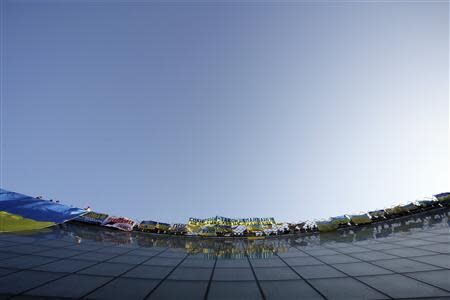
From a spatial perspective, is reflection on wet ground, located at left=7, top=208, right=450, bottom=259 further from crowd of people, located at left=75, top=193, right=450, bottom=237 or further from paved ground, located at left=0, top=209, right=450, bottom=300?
crowd of people, located at left=75, top=193, right=450, bottom=237

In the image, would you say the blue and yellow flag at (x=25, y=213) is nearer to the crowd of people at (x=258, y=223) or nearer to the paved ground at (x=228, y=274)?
the paved ground at (x=228, y=274)

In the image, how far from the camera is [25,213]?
28.1 feet

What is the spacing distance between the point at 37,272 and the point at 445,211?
2965cm

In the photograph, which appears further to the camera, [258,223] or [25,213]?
[258,223]

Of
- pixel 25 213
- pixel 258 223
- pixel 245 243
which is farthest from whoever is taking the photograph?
pixel 258 223

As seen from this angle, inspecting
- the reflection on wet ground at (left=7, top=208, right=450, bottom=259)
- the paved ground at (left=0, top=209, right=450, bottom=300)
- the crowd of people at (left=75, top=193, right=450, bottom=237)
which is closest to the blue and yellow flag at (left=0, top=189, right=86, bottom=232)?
the paved ground at (left=0, top=209, right=450, bottom=300)

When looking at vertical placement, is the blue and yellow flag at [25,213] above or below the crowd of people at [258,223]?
above

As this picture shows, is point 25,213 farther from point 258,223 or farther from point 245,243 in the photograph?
point 258,223

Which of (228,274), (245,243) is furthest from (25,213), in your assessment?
(245,243)

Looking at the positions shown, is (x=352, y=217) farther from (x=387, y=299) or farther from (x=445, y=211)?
(x=387, y=299)

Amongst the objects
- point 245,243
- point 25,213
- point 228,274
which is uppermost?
point 25,213

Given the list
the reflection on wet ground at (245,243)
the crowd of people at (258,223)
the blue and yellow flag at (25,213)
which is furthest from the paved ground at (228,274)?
the crowd of people at (258,223)

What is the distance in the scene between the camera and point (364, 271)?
7438 millimetres

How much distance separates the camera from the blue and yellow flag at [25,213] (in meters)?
8.15
